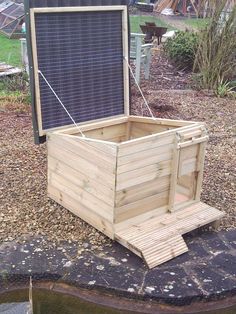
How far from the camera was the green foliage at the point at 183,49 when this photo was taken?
8.30 m

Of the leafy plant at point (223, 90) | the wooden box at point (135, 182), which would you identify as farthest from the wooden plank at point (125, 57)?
the leafy plant at point (223, 90)

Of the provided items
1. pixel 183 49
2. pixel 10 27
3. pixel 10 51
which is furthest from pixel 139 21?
pixel 183 49

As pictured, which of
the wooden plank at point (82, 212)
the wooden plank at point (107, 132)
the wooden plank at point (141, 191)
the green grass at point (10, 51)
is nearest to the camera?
the wooden plank at point (141, 191)

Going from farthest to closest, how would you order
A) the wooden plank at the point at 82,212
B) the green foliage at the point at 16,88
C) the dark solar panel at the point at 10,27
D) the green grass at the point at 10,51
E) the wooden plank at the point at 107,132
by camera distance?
1. the dark solar panel at the point at 10,27
2. the green grass at the point at 10,51
3. the green foliage at the point at 16,88
4. the wooden plank at the point at 107,132
5. the wooden plank at the point at 82,212

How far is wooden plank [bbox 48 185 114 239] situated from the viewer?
3213mm

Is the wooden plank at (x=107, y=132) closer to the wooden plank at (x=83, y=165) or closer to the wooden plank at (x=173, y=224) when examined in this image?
the wooden plank at (x=83, y=165)

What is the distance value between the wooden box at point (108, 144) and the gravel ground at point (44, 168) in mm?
134

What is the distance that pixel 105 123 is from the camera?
3.73 metres

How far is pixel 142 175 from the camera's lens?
3164 millimetres

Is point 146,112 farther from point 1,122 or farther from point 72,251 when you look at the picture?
point 72,251

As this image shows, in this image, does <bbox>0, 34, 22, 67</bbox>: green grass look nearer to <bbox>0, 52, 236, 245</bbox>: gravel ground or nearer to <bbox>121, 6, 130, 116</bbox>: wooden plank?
<bbox>0, 52, 236, 245</bbox>: gravel ground

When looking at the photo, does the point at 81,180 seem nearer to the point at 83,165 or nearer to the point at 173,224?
the point at 83,165

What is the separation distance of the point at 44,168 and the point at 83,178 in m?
1.10

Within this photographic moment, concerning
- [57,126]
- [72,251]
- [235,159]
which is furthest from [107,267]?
[235,159]
